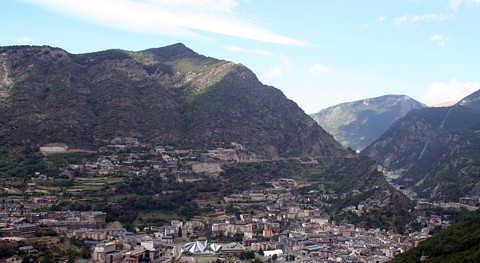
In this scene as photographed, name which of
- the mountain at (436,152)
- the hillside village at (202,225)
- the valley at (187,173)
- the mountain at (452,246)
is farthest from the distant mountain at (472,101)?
the mountain at (452,246)

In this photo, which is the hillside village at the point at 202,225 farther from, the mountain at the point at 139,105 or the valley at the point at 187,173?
the mountain at the point at 139,105

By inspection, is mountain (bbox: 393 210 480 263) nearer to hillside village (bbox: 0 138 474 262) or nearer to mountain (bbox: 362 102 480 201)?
hillside village (bbox: 0 138 474 262)

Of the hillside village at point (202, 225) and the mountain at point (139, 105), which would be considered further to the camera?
the mountain at point (139, 105)

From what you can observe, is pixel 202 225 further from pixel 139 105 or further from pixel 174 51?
pixel 174 51

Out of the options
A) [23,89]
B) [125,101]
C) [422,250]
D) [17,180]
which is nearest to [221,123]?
[125,101]

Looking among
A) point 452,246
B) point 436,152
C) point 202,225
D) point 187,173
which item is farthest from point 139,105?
point 452,246

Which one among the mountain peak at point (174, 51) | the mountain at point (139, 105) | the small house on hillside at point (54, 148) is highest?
the mountain peak at point (174, 51)

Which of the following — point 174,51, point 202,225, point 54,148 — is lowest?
point 202,225
